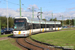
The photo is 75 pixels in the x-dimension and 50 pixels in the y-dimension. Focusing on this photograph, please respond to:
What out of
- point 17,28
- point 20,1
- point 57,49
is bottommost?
point 57,49

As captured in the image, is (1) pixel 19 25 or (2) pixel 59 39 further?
(1) pixel 19 25

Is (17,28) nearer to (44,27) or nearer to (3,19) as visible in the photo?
(44,27)

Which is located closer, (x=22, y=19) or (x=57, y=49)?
(x=57, y=49)

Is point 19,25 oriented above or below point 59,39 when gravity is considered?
above

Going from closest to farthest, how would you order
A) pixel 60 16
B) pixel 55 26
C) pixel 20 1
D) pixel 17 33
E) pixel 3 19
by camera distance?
pixel 17 33, pixel 20 1, pixel 55 26, pixel 60 16, pixel 3 19

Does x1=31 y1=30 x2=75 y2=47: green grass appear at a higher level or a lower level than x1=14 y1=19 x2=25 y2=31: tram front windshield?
lower

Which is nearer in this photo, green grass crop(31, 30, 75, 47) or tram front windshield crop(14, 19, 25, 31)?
green grass crop(31, 30, 75, 47)

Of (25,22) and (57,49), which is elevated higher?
(25,22)

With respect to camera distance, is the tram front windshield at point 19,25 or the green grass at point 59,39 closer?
the green grass at point 59,39

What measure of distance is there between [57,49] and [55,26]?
1128 inches

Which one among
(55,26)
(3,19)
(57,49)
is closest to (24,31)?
(57,49)

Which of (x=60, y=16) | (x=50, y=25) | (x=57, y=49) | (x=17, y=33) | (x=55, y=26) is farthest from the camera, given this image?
(x=60, y=16)

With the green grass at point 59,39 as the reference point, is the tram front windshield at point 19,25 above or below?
above

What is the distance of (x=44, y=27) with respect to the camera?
31422mm
